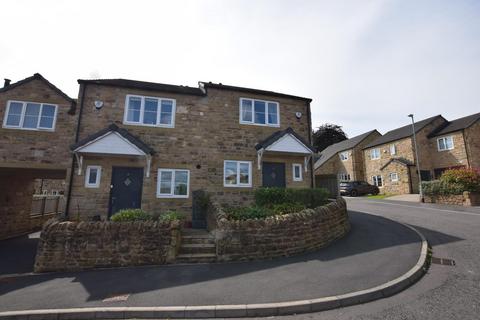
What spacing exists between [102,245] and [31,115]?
8.48 m

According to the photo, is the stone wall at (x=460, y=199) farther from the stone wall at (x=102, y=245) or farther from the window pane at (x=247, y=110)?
the stone wall at (x=102, y=245)

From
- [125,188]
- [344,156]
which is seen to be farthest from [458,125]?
[125,188]

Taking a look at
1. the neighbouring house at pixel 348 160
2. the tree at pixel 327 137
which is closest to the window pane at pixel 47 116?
the neighbouring house at pixel 348 160

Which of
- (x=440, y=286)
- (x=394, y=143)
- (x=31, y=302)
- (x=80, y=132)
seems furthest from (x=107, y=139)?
(x=394, y=143)

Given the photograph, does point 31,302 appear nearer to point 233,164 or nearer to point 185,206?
point 185,206

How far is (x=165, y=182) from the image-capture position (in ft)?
36.1

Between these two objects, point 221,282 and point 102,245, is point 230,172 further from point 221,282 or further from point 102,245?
point 221,282

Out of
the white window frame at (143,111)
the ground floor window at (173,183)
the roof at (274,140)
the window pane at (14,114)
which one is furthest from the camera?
the roof at (274,140)

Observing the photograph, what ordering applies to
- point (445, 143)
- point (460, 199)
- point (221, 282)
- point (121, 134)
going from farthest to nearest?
point (445, 143) → point (460, 199) → point (121, 134) → point (221, 282)

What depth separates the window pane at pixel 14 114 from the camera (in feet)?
35.3

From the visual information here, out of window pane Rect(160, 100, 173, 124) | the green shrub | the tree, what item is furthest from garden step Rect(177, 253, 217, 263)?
the tree

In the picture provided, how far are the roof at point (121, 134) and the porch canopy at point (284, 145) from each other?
537 cm

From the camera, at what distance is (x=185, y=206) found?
11.0 metres

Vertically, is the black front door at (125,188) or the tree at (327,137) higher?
the tree at (327,137)
